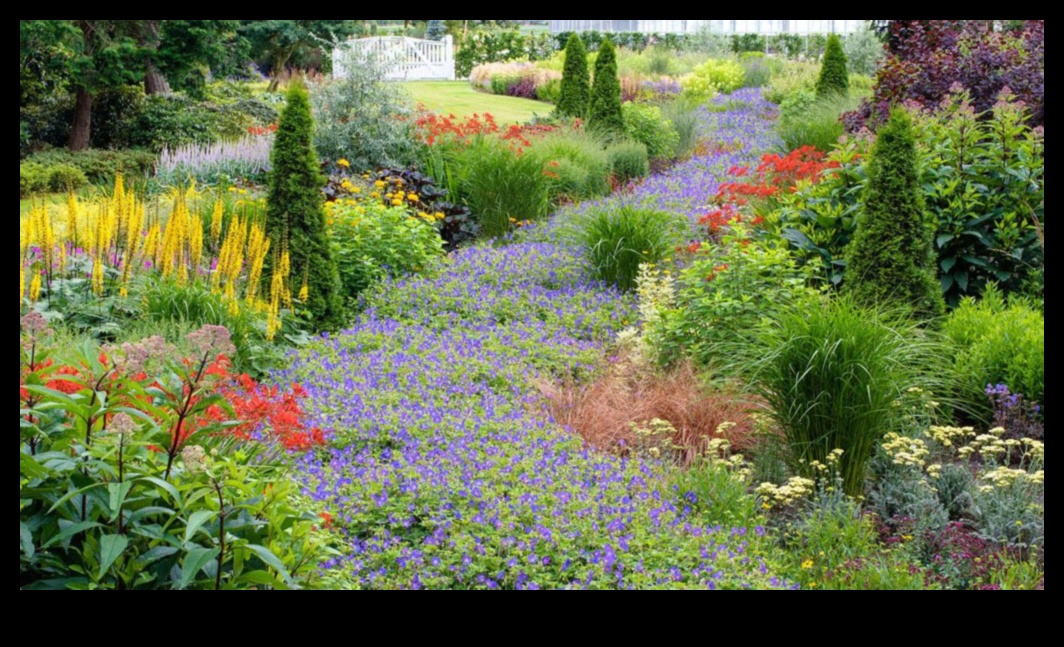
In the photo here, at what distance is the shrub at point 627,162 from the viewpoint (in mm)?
13133

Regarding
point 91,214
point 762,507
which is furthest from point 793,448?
point 91,214

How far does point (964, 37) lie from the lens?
10602mm

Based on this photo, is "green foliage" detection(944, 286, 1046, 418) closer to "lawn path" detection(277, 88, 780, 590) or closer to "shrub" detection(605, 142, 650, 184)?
"lawn path" detection(277, 88, 780, 590)

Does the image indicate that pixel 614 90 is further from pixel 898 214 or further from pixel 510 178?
pixel 898 214

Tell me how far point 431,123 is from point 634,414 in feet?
26.8

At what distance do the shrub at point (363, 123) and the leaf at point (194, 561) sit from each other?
9.29 m

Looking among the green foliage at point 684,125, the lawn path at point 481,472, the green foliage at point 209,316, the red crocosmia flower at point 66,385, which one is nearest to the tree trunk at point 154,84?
the green foliage at point 684,125

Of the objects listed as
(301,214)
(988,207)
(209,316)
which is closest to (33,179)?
(301,214)

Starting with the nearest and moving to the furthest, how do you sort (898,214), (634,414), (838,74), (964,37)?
(634,414)
(898,214)
(964,37)
(838,74)

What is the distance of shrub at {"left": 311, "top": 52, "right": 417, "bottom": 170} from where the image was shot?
11.9 metres

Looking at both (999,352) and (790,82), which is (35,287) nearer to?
(999,352)

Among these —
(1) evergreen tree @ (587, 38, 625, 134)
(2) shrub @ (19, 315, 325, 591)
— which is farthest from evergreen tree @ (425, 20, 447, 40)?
(2) shrub @ (19, 315, 325, 591)

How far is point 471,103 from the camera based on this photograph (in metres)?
25.3

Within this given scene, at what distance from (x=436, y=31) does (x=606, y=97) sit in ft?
88.9
